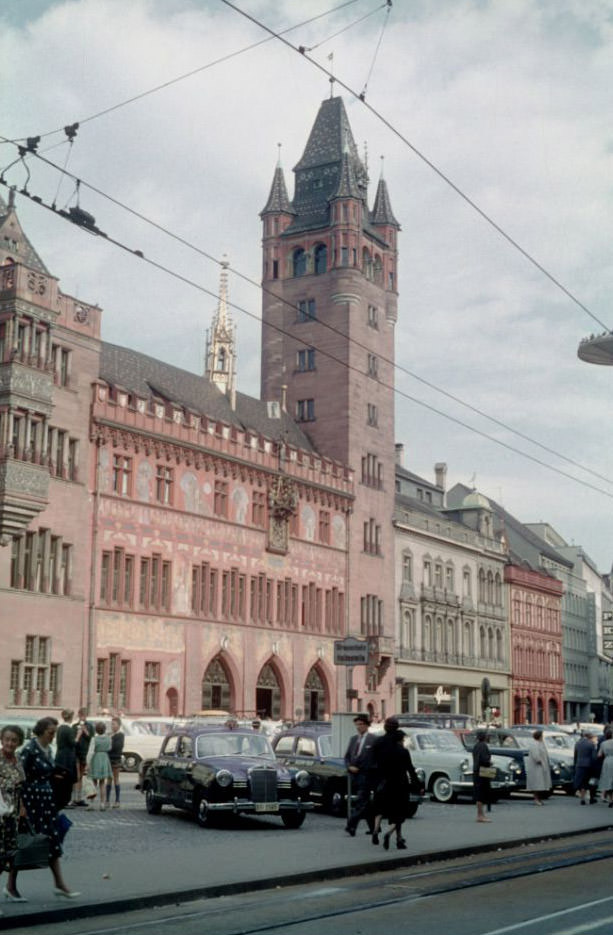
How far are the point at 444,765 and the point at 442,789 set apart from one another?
1.67 feet

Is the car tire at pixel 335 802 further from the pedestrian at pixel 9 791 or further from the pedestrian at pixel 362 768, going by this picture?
the pedestrian at pixel 9 791

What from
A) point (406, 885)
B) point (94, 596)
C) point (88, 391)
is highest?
point (88, 391)

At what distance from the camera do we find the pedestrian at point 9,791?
36.0ft

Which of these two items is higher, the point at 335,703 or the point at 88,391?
the point at 88,391

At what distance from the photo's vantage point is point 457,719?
119 feet

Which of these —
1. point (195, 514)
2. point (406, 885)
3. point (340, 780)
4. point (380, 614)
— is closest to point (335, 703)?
point (380, 614)

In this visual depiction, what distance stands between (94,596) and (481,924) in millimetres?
36636

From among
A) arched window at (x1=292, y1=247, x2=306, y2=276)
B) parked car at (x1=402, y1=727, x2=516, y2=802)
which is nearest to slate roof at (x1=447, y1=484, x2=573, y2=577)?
arched window at (x1=292, y1=247, x2=306, y2=276)

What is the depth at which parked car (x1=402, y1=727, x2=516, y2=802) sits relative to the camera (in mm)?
27078

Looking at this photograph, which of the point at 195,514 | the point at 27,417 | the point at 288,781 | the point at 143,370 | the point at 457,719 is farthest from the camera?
the point at 143,370

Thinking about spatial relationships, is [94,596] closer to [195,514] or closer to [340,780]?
[195,514]

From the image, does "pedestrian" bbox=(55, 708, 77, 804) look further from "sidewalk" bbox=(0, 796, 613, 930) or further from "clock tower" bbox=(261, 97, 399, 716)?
"clock tower" bbox=(261, 97, 399, 716)

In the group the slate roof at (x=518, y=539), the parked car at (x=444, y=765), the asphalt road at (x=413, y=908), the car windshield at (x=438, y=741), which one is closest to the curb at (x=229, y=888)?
the asphalt road at (x=413, y=908)

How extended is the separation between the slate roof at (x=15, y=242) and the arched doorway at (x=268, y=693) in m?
20.7
